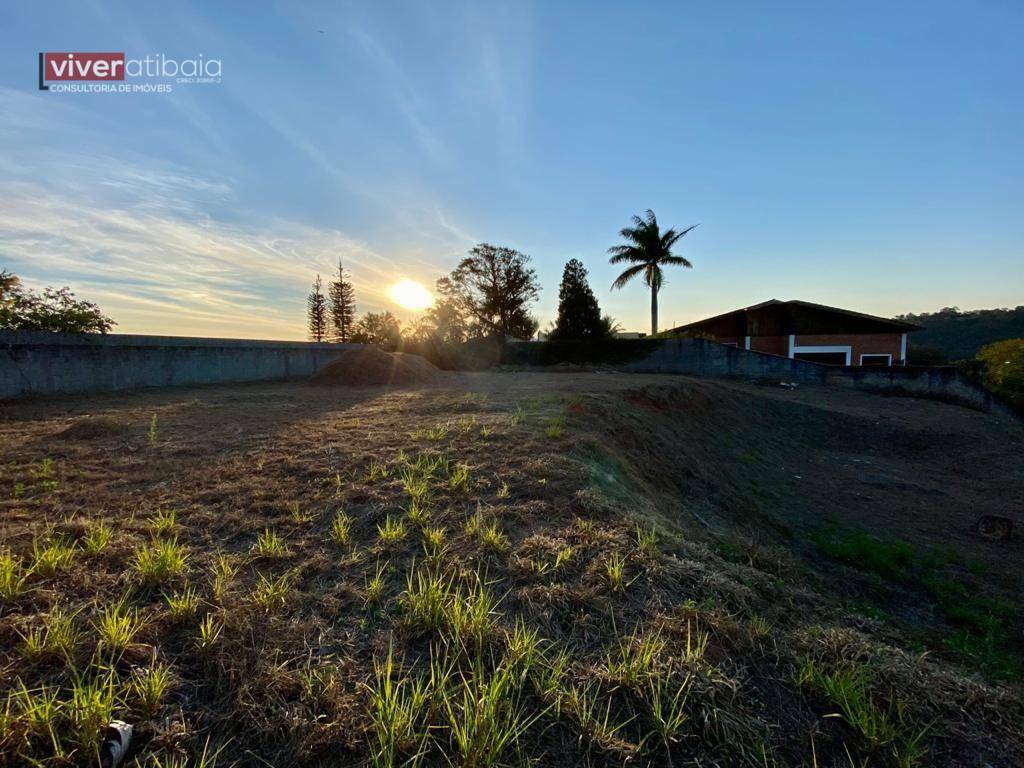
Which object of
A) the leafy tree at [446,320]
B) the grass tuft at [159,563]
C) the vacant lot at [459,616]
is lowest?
the vacant lot at [459,616]

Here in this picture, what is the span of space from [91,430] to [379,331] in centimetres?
2433

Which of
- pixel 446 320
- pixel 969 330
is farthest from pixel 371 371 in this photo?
pixel 969 330

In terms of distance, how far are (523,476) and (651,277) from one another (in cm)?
2466

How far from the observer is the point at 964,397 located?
1552 cm

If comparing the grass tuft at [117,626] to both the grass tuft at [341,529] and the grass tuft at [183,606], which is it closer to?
the grass tuft at [183,606]

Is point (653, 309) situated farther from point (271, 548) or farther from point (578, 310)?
point (271, 548)

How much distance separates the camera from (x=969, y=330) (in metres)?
42.7

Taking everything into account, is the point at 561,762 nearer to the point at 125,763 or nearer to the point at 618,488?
the point at 125,763

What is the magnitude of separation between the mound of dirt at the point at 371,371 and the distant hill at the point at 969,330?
47.3 meters

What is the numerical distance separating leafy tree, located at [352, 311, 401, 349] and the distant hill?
46.2 m

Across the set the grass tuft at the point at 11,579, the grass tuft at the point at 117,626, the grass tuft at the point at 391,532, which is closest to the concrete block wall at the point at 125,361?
the grass tuft at the point at 11,579

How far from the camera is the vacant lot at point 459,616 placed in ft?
4.65

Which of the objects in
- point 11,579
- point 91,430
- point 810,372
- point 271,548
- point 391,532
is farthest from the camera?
point 810,372

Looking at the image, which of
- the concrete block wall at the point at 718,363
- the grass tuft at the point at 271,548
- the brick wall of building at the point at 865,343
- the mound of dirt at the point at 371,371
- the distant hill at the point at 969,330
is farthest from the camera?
the distant hill at the point at 969,330
